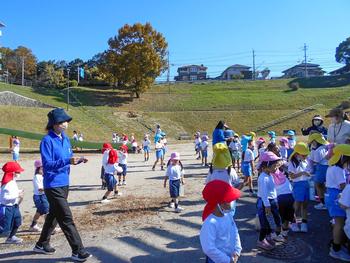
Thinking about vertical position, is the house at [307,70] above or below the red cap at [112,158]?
above

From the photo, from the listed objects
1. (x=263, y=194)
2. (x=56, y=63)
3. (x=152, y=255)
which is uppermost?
(x=56, y=63)

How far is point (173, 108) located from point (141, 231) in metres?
46.3

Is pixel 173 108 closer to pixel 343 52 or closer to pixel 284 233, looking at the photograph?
pixel 284 233

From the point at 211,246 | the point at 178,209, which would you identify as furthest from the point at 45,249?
the point at 211,246

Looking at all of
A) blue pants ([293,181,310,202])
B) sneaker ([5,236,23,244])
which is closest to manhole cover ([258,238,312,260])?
blue pants ([293,181,310,202])

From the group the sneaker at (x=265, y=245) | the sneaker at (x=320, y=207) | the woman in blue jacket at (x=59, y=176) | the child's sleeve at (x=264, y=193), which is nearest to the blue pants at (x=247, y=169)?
the sneaker at (x=320, y=207)

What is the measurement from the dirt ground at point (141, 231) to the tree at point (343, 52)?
85.9 meters

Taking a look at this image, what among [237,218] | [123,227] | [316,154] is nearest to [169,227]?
[123,227]

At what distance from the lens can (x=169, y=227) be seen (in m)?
7.42

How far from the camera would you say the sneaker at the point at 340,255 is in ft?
18.1

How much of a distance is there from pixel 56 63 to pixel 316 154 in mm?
87865

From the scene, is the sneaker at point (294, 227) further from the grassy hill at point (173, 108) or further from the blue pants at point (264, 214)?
the grassy hill at point (173, 108)

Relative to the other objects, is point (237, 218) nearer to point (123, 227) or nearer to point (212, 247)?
point (123, 227)

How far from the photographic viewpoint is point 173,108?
5322 centimetres
